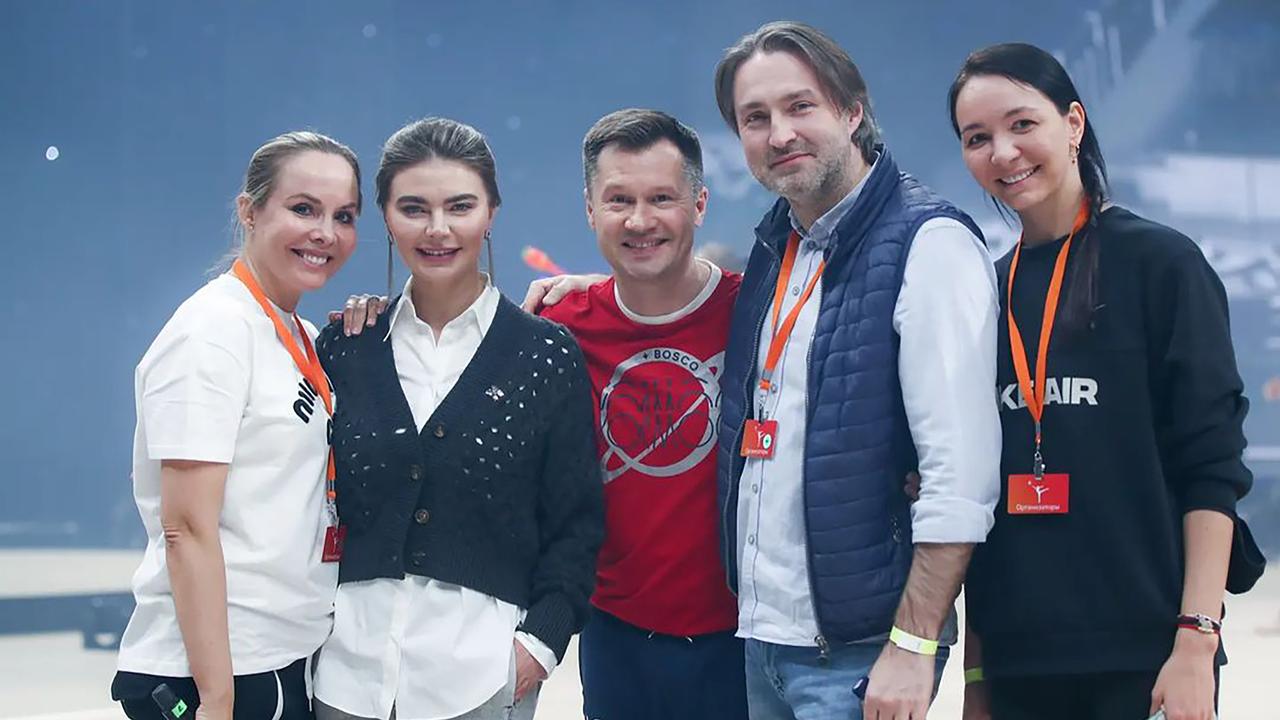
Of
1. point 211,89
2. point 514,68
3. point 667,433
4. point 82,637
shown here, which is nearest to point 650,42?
point 514,68

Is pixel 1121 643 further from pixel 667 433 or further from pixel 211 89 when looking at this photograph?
pixel 211 89

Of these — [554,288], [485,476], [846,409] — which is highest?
[554,288]

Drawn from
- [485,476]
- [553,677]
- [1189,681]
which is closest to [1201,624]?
[1189,681]

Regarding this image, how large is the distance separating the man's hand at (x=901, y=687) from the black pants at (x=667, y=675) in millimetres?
439

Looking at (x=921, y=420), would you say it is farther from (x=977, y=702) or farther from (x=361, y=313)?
(x=361, y=313)

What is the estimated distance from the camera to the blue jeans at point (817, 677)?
1.53m

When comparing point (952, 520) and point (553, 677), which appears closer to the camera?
point (952, 520)

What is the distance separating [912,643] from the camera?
1.45m

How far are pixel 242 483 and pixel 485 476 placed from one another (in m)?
0.33

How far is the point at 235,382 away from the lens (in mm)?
1548

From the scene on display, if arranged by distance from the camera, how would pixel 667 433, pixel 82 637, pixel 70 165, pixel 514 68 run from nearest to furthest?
pixel 667 433
pixel 82 637
pixel 70 165
pixel 514 68

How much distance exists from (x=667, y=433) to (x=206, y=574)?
733 mm

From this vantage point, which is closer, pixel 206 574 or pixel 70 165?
pixel 206 574

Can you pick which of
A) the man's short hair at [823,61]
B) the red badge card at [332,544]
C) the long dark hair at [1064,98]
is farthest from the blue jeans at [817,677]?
the man's short hair at [823,61]
